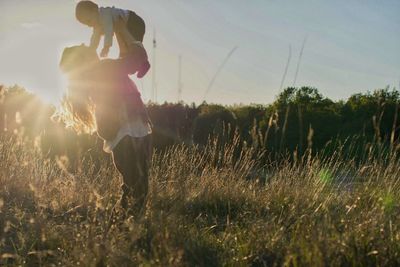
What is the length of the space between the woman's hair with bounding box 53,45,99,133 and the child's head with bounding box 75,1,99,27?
270mm

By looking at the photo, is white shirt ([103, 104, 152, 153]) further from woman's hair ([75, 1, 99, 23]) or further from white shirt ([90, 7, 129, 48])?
woman's hair ([75, 1, 99, 23])

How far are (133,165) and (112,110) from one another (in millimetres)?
491

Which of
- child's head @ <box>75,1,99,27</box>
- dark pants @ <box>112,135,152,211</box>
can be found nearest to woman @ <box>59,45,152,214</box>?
dark pants @ <box>112,135,152,211</box>

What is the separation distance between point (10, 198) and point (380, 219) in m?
4.55

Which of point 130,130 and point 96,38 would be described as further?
point 130,130

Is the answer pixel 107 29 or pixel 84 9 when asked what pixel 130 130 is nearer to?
pixel 107 29

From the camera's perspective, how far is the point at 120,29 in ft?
13.5

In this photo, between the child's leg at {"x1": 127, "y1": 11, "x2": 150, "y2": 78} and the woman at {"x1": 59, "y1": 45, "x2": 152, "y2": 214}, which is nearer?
the woman at {"x1": 59, "y1": 45, "x2": 152, "y2": 214}

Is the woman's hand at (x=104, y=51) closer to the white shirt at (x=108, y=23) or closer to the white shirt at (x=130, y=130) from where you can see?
the white shirt at (x=108, y=23)

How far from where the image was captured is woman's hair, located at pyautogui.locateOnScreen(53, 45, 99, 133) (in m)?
3.85

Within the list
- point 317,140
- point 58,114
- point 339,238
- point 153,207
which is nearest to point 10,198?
point 58,114

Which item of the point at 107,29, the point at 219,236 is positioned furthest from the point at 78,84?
the point at 219,236

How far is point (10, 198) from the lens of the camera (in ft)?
20.3

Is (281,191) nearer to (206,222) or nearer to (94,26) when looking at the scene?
(206,222)
